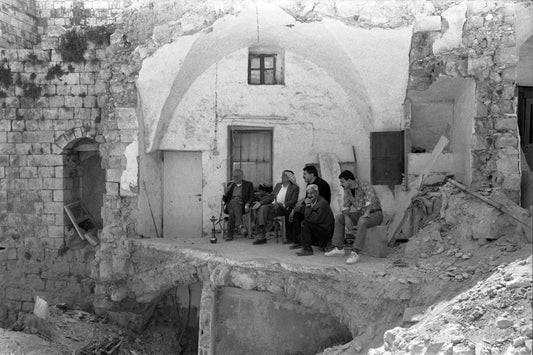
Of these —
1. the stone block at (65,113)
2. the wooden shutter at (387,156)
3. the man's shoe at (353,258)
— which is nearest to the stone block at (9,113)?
the stone block at (65,113)

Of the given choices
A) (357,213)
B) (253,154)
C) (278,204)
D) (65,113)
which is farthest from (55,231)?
(357,213)

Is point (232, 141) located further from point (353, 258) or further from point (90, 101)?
point (353, 258)

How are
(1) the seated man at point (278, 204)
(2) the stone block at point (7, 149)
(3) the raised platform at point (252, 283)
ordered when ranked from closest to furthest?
(3) the raised platform at point (252, 283), (1) the seated man at point (278, 204), (2) the stone block at point (7, 149)

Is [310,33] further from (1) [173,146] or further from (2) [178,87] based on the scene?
(1) [173,146]

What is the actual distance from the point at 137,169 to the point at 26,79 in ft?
10.6

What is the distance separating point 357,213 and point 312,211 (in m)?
0.70

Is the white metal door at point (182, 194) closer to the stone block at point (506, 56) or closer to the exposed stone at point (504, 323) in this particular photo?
the stone block at point (506, 56)

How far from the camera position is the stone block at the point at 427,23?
872 centimetres

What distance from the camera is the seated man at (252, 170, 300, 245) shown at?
965 cm

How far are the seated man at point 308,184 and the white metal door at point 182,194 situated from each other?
9.39ft

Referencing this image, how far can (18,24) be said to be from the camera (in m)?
13.2

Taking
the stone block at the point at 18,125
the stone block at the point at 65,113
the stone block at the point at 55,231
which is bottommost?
the stone block at the point at 55,231

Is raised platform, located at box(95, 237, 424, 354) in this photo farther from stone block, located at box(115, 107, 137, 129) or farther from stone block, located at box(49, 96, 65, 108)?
stone block, located at box(49, 96, 65, 108)

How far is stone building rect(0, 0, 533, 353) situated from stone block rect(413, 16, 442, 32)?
25mm
